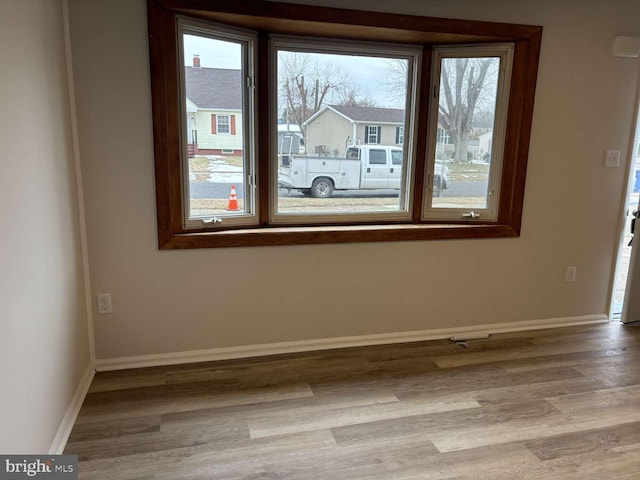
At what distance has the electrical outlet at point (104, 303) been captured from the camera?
8.25ft

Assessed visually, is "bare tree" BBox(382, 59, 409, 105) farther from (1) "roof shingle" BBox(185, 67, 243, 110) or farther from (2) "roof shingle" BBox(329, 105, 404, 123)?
(1) "roof shingle" BBox(185, 67, 243, 110)

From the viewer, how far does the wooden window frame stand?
236cm

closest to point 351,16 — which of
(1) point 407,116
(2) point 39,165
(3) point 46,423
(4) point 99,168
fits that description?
(1) point 407,116

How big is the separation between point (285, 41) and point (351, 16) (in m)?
0.41

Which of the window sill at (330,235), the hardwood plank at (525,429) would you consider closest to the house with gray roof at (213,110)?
the window sill at (330,235)

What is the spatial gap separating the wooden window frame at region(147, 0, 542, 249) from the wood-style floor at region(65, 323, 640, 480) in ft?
2.42

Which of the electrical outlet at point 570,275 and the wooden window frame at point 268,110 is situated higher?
the wooden window frame at point 268,110

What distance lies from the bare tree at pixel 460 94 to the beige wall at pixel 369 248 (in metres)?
0.29

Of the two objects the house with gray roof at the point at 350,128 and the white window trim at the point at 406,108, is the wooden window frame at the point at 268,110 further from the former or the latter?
the house with gray roof at the point at 350,128

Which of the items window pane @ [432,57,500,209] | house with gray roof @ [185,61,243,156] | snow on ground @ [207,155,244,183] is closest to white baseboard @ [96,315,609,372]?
window pane @ [432,57,500,209]

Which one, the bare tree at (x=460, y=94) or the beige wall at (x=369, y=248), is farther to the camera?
the bare tree at (x=460, y=94)

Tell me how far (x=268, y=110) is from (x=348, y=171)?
63cm

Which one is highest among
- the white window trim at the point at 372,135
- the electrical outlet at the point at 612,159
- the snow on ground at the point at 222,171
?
the white window trim at the point at 372,135

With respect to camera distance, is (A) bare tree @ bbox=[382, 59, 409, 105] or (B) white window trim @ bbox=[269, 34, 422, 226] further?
(A) bare tree @ bbox=[382, 59, 409, 105]
